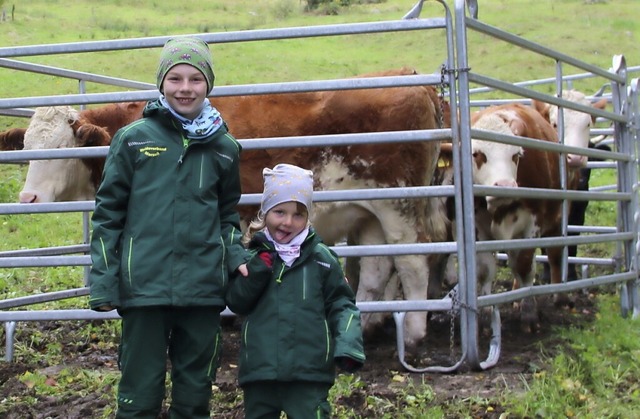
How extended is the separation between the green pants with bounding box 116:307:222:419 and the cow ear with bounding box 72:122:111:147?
3.30 meters

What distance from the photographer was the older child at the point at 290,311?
3482 mm

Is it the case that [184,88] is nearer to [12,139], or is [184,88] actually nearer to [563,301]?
[12,139]

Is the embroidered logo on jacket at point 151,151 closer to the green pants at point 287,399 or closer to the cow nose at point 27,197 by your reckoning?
the green pants at point 287,399

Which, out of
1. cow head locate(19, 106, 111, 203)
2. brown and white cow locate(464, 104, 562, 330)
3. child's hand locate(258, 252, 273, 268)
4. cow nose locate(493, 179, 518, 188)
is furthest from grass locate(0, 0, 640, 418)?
child's hand locate(258, 252, 273, 268)

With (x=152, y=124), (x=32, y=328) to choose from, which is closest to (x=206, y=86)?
(x=152, y=124)

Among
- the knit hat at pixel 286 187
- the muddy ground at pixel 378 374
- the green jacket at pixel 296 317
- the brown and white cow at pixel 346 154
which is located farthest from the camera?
the brown and white cow at pixel 346 154

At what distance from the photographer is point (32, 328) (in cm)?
680

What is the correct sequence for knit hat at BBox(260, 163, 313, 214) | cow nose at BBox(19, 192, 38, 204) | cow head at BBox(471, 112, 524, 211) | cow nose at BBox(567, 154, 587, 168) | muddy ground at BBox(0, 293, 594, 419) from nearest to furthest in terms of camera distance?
knit hat at BBox(260, 163, 313, 214), muddy ground at BBox(0, 293, 594, 419), cow nose at BBox(19, 192, 38, 204), cow head at BBox(471, 112, 524, 211), cow nose at BBox(567, 154, 587, 168)

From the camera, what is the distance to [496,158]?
7.23 m

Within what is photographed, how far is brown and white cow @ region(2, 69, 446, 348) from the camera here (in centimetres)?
614

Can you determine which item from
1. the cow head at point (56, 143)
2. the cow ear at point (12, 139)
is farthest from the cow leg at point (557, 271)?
the cow ear at point (12, 139)

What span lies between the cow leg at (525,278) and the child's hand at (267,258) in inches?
161

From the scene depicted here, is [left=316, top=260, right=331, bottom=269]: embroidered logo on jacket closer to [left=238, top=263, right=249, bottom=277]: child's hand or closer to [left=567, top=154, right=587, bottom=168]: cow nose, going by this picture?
[left=238, top=263, right=249, bottom=277]: child's hand

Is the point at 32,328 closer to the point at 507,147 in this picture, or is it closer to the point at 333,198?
the point at 333,198
